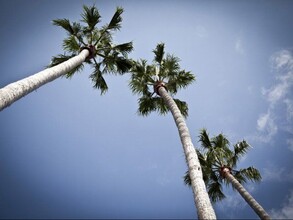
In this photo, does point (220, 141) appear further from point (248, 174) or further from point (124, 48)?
point (124, 48)

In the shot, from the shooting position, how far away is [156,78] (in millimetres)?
14516

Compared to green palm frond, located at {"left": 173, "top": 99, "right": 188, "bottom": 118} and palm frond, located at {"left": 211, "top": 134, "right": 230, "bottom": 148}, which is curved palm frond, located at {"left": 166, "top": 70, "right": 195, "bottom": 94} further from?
palm frond, located at {"left": 211, "top": 134, "right": 230, "bottom": 148}

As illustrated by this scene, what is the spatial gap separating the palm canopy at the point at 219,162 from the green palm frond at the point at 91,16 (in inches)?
395

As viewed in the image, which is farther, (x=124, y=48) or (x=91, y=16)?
(x=124, y=48)

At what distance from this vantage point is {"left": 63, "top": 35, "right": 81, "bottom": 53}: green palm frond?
13609 millimetres

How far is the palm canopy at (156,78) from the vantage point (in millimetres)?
14734

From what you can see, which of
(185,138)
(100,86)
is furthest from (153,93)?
(185,138)

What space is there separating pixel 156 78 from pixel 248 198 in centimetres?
854

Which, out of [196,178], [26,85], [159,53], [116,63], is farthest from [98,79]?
[196,178]

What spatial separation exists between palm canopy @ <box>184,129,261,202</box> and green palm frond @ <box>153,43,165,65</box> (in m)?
5.99

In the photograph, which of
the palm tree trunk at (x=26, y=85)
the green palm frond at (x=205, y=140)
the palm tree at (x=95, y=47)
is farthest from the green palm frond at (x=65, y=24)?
the green palm frond at (x=205, y=140)

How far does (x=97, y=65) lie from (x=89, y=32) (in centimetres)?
193

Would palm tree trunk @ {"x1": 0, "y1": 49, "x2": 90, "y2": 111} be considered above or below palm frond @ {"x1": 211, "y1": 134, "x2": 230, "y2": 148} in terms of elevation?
below

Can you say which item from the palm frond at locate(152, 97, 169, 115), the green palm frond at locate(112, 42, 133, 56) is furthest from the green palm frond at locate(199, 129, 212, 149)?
the green palm frond at locate(112, 42, 133, 56)
